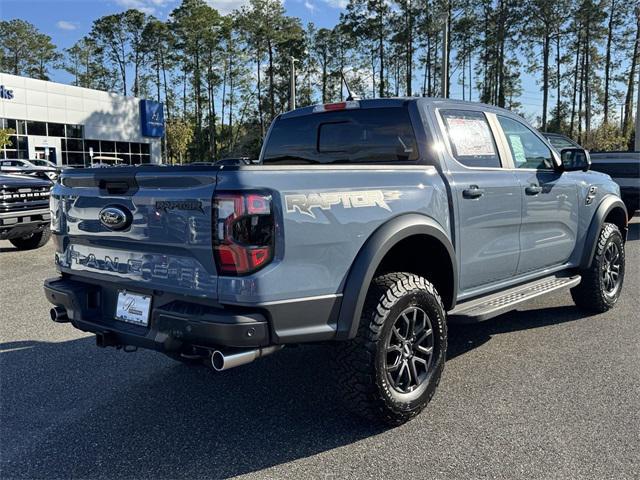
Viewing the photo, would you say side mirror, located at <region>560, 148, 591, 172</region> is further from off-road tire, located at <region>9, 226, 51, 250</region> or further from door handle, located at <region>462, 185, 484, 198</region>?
off-road tire, located at <region>9, 226, 51, 250</region>

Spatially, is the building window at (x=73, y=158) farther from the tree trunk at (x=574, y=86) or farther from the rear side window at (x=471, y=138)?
the tree trunk at (x=574, y=86)

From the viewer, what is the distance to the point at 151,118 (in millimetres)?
46594

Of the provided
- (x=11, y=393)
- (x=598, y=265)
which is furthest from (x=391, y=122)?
(x=11, y=393)

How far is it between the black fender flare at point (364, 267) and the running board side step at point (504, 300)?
0.84m

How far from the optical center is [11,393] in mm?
3684

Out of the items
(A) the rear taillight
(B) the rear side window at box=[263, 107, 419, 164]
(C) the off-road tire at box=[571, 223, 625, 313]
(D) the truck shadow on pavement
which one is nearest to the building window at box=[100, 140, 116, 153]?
(D) the truck shadow on pavement

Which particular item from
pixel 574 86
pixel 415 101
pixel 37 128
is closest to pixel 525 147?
pixel 415 101

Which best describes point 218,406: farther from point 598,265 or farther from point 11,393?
point 598,265

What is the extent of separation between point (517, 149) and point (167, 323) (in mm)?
3104

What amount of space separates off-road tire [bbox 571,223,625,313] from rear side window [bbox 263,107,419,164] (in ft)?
8.36

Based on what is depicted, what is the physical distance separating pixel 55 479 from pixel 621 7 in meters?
51.6

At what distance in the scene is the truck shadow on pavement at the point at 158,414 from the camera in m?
2.85

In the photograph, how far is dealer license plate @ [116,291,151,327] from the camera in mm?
2910

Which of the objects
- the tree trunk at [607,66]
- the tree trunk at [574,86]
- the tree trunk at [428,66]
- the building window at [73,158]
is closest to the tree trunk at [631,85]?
the tree trunk at [607,66]
